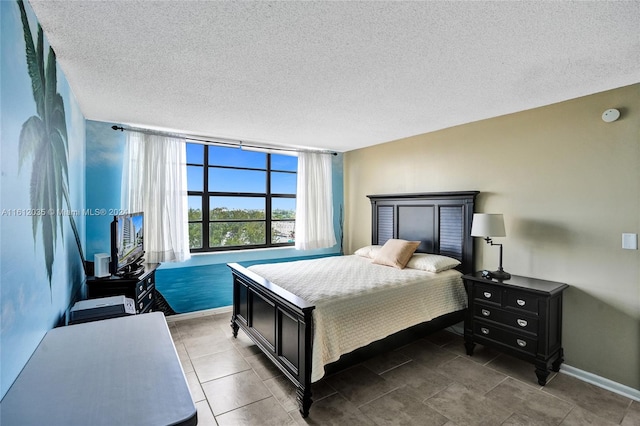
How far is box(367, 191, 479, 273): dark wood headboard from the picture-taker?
11.3 feet

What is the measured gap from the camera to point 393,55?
1.91m

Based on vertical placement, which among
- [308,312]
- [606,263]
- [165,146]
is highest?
[165,146]

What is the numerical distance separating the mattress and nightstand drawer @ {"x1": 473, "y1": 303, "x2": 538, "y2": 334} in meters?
0.29

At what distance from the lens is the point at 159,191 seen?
3689 mm

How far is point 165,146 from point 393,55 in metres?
2.98

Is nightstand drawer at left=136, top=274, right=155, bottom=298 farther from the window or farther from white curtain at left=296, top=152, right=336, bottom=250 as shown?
white curtain at left=296, top=152, right=336, bottom=250

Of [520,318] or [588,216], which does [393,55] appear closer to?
[588,216]

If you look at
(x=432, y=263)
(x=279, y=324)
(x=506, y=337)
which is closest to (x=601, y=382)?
(x=506, y=337)

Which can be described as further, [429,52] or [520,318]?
[520,318]

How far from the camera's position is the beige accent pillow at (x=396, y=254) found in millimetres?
3551

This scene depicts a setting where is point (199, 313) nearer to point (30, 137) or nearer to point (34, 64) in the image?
point (30, 137)

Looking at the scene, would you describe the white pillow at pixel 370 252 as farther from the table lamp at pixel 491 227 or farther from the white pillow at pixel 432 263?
the table lamp at pixel 491 227

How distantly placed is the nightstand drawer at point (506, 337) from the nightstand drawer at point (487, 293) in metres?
0.24

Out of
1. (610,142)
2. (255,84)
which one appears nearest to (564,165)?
(610,142)
